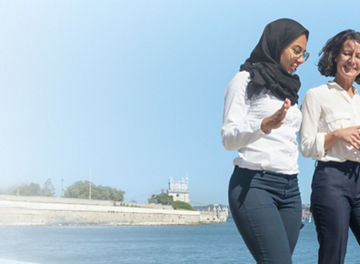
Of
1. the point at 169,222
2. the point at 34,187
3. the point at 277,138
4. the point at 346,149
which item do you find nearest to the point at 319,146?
the point at 346,149

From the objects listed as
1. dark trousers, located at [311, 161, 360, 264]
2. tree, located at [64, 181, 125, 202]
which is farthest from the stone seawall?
dark trousers, located at [311, 161, 360, 264]

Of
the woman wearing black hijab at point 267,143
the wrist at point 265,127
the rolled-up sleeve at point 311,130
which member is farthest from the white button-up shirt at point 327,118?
the wrist at point 265,127

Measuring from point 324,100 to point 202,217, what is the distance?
3321 inches

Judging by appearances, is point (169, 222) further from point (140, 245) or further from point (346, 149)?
point (346, 149)

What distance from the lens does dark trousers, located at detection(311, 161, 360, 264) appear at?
212 cm

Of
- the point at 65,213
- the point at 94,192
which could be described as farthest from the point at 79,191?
the point at 65,213

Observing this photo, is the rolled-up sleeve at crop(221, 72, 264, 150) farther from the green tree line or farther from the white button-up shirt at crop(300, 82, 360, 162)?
the green tree line

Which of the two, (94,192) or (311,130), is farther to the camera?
(94,192)

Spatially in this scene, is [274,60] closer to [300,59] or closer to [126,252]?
[300,59]

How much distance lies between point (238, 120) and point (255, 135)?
85mm

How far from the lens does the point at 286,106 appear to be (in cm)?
171

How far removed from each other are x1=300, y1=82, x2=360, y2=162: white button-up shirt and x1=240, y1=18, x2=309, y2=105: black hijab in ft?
0.87

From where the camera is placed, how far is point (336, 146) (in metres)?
2.20

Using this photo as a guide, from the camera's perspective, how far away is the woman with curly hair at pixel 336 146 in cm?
213
